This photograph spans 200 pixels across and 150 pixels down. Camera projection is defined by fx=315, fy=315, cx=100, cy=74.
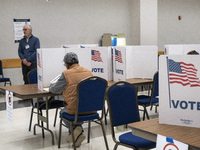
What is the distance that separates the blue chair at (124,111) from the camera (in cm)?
269

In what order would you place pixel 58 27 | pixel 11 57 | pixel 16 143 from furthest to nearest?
pixel 58 27, pixel 11 57, pixel 16 143

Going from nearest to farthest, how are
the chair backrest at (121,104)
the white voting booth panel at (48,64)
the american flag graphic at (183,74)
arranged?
the american flag graphic at (183,74) → the chair backrest at (121,104) → the white voting booth panel at (48,64)

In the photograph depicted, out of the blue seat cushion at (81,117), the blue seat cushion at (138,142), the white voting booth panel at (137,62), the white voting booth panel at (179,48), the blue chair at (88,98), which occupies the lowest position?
the blue seat cushion at (138,142)

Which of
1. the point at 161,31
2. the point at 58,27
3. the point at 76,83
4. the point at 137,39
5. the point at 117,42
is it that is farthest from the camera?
the point at 161,31

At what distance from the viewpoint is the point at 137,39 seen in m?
9.23

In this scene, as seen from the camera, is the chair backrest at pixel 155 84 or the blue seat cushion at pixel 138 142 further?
the chair backrest at pixel 155 84

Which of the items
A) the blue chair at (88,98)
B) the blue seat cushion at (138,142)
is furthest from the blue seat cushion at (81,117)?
the blue seat cushion at (138,142)

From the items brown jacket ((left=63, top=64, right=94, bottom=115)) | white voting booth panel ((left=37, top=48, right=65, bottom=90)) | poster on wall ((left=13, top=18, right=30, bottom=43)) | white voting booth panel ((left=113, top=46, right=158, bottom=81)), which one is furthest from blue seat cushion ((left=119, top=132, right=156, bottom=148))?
poster on wall ((left=13, top=18, right=30, bottom=43))

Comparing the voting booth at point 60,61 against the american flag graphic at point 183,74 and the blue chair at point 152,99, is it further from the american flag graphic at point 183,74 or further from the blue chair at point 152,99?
the american flag graphic at point 183,74

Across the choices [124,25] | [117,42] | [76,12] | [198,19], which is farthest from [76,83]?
[198,19]

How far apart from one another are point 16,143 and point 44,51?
1.24m

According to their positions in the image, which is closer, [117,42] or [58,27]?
[117,42]

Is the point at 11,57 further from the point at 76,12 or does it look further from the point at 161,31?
the point at 161,31

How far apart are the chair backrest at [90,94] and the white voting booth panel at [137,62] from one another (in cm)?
115
